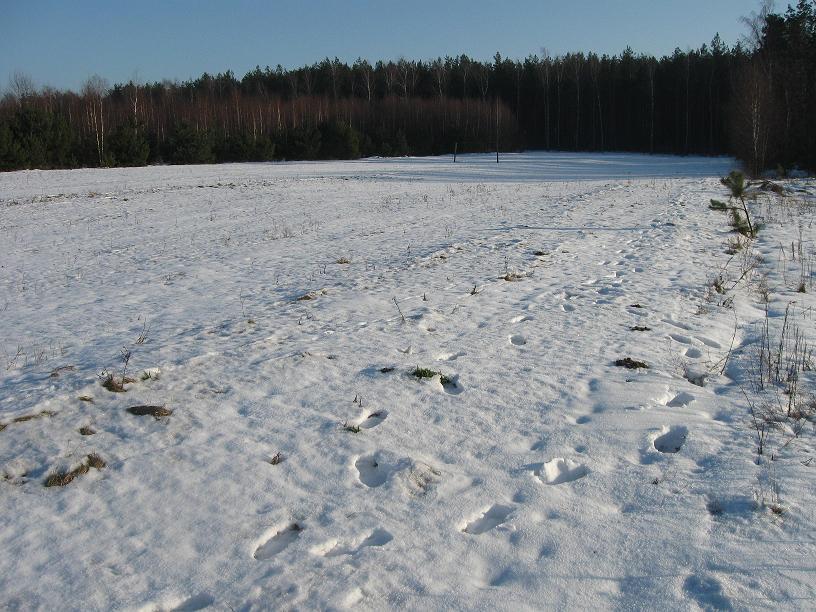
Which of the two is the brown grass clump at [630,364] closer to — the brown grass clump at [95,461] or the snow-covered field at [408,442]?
the snow-covered field at [408,442]

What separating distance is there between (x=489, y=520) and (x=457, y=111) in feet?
212

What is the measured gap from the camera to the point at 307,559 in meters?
3.19

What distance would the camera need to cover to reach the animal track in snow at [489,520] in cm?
346

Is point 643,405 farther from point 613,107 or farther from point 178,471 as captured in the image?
point 613,107

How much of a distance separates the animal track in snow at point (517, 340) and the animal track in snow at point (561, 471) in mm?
2114

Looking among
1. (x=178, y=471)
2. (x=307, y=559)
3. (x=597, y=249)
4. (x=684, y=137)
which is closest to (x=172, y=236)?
(x=597, y=249)

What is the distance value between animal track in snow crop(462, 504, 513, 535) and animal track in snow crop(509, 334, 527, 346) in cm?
266

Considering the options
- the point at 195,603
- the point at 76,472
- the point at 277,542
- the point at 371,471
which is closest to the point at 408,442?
the point at 371,471

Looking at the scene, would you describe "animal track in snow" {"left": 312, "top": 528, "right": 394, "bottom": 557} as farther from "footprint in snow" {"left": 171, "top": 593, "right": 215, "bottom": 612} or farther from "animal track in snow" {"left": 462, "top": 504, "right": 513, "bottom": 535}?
"footprint in snow" {"left": 171, "top": 593, "right": 215, "bottom": 612}

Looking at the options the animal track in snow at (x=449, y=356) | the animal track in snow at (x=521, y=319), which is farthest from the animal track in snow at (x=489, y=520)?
the animal track in snow at (x=521, y=319)

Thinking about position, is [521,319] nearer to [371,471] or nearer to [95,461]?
Answer: [371,471]

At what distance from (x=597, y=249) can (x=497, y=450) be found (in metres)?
7.34

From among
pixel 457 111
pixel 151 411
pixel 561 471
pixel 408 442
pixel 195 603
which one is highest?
pixel 457 111

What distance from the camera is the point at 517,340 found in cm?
624
